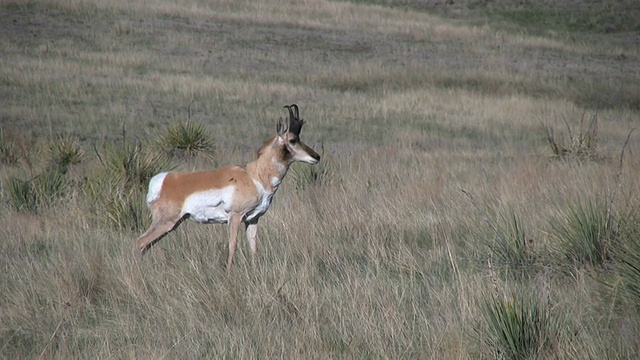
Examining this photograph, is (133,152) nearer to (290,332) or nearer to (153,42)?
(290,332)

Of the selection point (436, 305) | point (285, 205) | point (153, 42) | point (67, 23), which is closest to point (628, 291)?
point (436, 305)

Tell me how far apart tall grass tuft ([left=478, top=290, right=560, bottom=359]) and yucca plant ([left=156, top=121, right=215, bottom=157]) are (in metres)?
12.7

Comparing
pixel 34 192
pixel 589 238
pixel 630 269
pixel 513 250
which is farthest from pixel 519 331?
pixel 34 192

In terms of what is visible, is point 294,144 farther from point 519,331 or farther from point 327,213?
point 519,331

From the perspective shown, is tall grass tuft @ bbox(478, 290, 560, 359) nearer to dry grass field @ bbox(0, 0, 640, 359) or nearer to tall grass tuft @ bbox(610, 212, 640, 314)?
dry grass field @ bbox(0, 0, 640, 359)

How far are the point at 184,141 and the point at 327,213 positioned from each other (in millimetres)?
8409

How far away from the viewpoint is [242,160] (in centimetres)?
1677

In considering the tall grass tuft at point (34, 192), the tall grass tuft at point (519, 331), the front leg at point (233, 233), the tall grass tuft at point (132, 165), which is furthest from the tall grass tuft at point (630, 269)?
the tall grass tuft at point (132, 165)

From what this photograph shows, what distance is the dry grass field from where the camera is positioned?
19.0ft

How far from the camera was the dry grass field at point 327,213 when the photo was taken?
578cm

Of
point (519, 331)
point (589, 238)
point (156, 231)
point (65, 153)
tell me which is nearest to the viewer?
point (519, 331)

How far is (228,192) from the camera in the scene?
7805 millimetres

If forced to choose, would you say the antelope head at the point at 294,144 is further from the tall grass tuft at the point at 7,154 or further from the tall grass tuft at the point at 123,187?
the tall grass tuft at the point at 7,154

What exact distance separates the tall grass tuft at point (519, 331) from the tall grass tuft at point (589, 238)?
207 centimetres
